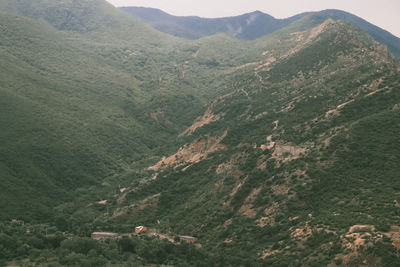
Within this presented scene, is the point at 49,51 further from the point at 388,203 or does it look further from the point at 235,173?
the point at 388,203

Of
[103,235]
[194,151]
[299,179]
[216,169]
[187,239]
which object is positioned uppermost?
[299,179]

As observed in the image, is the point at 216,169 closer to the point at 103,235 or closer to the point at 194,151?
the point at 194,151

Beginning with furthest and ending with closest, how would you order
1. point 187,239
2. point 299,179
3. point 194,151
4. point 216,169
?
point 194,151 < point 216,169 < point 299,179 < point 187,239

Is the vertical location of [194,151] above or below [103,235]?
above

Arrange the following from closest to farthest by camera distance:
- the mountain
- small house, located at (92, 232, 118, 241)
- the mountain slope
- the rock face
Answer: the mountain slope
the mountain
small house, located at (92, 232, 118, 241)
the rock face

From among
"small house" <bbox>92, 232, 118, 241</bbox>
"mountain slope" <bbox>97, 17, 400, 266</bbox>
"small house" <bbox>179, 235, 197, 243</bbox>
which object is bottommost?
"small house" <bbox>92, 232, 118, 241</bbox>

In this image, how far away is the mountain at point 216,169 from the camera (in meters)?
46.1

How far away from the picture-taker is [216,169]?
247ft

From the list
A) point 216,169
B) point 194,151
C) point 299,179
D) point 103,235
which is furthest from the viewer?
point 194,151

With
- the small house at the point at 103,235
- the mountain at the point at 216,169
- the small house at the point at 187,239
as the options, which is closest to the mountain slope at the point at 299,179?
the mountain at the point at 216,169

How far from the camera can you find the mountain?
1815 inches

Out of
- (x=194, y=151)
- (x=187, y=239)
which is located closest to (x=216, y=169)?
(x=194, y=151)

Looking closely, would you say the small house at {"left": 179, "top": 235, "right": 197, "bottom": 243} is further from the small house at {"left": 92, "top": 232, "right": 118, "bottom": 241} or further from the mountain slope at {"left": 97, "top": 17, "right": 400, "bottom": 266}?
the small house at {"left": 92, "top": 232, "right": 118, "bottom": 241}

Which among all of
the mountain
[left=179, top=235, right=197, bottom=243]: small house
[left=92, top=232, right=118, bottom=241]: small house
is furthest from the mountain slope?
[left=92, top=232, right=118, bottom=241]: small house
